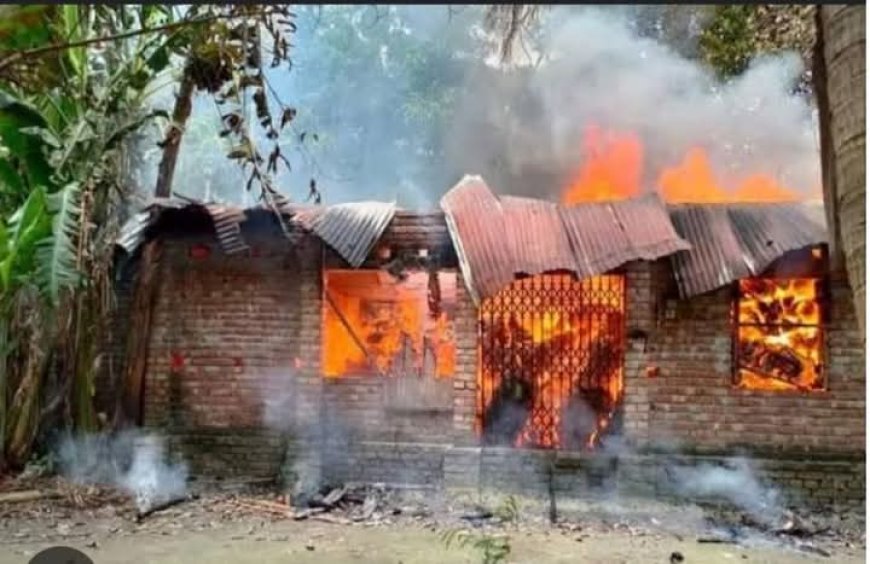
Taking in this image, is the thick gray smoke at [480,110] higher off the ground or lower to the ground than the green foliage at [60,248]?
higher

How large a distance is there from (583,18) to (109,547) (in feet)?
46.0

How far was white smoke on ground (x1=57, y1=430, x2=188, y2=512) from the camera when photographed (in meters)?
9.34

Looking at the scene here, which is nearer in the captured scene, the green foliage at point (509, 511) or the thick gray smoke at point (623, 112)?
the green foliage at point (509, 511)

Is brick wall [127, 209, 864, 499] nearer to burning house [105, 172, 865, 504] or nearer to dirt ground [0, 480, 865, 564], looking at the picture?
burning house [105, 172, 865, 504]

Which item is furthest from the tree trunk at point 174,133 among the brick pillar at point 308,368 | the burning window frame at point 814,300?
the burning window frame at point 814,300

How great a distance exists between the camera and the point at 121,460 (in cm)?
956

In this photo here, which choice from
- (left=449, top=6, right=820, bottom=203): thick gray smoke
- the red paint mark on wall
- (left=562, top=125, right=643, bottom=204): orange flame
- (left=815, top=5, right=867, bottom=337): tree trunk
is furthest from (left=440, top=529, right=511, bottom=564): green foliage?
(left=449, top=6, right=820, bottom=203): thick gray smoke

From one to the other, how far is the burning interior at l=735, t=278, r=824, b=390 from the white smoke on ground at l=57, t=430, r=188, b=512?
6539 millimetres

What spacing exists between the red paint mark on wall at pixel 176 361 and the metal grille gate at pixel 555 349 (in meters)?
3.61

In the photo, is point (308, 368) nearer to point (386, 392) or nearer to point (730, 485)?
point (386, 392)

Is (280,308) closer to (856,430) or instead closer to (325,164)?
(856,430)

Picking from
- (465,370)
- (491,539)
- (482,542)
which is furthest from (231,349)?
(482,542)

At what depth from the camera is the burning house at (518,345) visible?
28.4 ft

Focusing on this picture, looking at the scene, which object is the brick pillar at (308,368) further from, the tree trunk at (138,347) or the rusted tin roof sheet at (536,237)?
the rusted tin roof sheet at (536,237)
